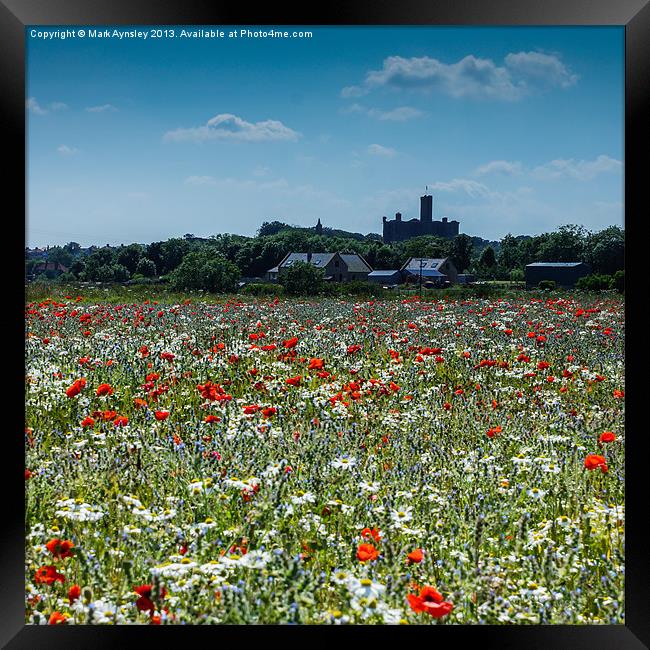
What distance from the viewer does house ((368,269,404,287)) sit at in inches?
419

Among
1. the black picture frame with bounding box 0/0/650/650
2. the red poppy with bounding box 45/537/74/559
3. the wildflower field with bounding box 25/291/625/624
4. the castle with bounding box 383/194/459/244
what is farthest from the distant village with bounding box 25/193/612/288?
the red poppy with bounding box 45/537/74/559

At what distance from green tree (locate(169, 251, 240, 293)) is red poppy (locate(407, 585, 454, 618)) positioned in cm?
736

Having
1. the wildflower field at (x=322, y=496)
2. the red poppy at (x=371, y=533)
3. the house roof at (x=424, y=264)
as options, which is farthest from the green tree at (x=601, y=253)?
the red poppy at (x=371, y=533)

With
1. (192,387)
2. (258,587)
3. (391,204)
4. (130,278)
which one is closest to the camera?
(258,587)

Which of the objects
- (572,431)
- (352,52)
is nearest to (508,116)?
(352,52)

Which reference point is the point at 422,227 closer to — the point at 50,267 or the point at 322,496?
the point at 50,267

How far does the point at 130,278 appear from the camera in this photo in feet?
31.1

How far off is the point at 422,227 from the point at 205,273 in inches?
135

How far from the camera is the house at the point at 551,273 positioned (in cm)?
1054

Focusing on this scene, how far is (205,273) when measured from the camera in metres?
9.81

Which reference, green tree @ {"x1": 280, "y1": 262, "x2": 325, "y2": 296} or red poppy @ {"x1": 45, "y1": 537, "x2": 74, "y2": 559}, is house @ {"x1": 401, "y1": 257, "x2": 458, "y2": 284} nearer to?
green tree @ {"x1": 280, "y1": 262, "x2": 325, "y2": 296}

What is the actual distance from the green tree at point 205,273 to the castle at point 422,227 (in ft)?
8.60
